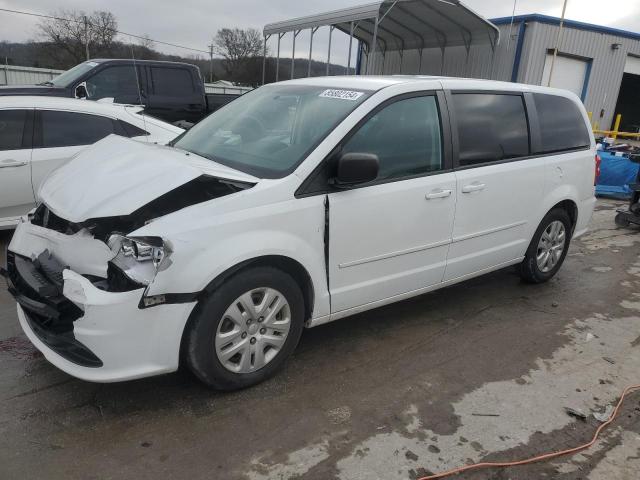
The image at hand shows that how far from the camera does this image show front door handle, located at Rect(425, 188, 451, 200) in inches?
138

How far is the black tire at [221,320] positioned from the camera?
2.66m

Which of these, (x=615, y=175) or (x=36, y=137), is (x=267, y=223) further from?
(x=615, y=175)

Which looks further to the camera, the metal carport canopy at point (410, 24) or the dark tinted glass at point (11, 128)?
the metal carport canopy at point (410, 24)

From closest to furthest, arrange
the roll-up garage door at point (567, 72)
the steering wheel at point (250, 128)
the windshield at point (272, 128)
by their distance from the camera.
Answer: the windshield at point (272, 128)
the steering wheel at point (250, 128)
the roll-up garage door at point (567, 72)

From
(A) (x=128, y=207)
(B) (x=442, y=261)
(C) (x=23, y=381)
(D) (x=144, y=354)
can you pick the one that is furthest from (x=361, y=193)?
(C) (x=23, y=381)

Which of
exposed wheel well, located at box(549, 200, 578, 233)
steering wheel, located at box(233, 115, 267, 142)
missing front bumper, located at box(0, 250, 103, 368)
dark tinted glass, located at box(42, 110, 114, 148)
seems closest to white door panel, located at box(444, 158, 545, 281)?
exposed wheel well, located at box(549, 200, 578, 233)

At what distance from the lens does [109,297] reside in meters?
2.44

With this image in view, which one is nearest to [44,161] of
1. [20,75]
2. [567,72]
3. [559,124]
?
[559,124]

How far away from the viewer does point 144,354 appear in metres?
2.55

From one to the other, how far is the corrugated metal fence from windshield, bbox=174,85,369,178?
1834 centimetres

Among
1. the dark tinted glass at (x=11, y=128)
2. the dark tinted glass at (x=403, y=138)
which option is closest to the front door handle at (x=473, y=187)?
the dark tinted glass at (x=403, y=138)

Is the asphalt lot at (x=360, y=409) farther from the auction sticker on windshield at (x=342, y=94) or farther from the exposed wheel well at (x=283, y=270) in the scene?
the auction sticker on windshield at (x=342, y=94)

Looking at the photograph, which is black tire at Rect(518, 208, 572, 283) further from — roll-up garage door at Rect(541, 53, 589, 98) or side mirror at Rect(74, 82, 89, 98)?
roll-up garage door at Rect(541, 53, 589, 98)

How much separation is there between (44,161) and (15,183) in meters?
0.35
